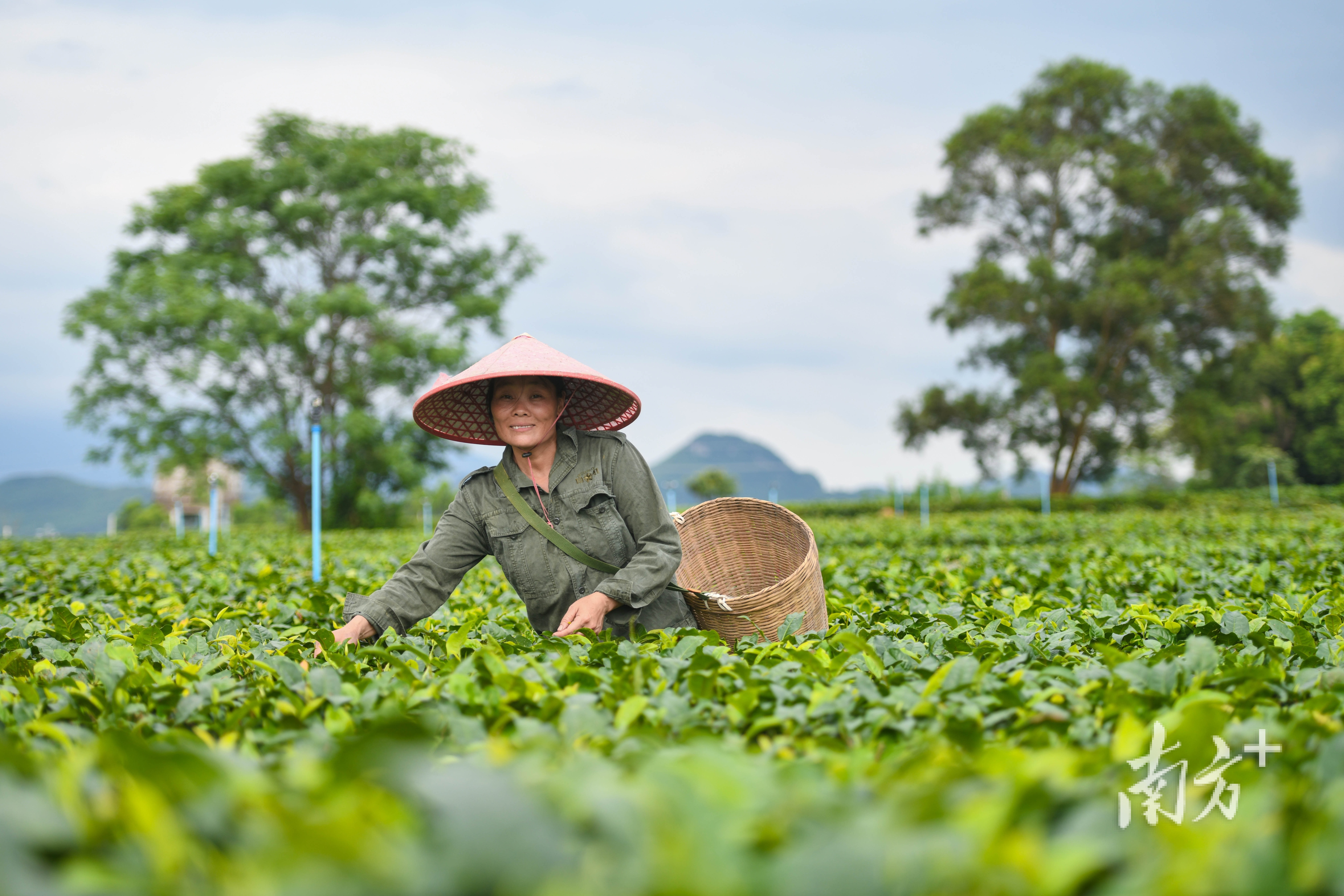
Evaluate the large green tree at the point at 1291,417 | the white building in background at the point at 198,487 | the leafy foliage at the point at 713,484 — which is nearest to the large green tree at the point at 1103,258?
the large green tree at the point at 1291,417

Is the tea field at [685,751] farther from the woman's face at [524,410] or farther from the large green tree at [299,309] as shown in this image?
the large green tree at [299,309]

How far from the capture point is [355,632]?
9.12ft

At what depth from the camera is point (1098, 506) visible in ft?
76.4

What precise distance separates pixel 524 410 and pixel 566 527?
0.42 m

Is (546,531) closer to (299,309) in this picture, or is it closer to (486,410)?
(486,410)

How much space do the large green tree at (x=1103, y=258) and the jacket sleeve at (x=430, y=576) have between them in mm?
24134

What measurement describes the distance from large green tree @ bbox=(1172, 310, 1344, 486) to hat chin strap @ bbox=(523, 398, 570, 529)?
107 ft

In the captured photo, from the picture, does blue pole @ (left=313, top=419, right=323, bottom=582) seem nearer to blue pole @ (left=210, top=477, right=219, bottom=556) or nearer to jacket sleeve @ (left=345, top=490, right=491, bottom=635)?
jacket sleeve @ (left=345, top=490, right=491, bottom=635)

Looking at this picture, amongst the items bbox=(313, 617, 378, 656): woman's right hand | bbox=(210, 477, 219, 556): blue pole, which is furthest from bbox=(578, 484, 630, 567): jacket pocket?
bbox=(210, 477, 219, 556): blue pole

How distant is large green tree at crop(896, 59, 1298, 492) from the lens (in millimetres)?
25297

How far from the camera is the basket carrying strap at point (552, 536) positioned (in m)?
3.13

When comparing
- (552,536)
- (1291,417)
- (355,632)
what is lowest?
(355,632)

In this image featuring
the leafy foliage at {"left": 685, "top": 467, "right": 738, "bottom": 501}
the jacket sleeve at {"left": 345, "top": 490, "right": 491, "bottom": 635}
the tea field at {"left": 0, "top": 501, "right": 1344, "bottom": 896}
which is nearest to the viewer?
the tea field at {"left": 0, "top": 501, "right": 1344, "bottom": 896}

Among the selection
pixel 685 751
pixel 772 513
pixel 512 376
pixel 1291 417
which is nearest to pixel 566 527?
pixel 512 376
